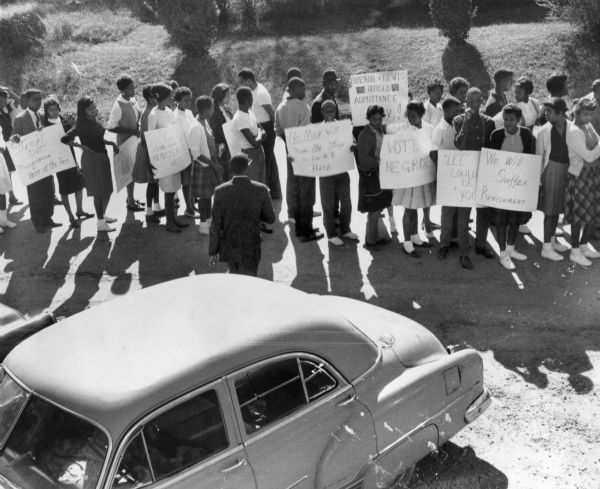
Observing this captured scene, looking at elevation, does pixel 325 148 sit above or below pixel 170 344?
below

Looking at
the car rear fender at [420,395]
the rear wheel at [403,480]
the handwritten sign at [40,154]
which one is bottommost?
the rear wheel at [403,480]

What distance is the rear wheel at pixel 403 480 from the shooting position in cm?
496

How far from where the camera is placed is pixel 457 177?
8.39 metres

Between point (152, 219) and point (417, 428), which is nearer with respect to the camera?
point (417, 428)

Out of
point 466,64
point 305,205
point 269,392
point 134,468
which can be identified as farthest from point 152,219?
point 466,64

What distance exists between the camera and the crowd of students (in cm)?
825

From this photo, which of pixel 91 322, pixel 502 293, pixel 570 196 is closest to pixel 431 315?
pixel 502 293

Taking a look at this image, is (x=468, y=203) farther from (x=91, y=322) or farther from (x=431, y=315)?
(x=91, y=322)

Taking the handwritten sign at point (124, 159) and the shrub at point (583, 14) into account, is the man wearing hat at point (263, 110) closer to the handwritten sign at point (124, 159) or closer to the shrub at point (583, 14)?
the handwritten sign at point (124, 159)

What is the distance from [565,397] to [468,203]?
284 cm

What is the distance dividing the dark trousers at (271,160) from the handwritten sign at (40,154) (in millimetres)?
2568

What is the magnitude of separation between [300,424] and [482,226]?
483cm

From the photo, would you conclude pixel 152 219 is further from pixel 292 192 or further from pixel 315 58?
pixel 315 58

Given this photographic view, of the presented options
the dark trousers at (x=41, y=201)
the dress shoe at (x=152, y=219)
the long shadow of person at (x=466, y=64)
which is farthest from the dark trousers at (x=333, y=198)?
the long shadow of person at (x=466, y=64)
